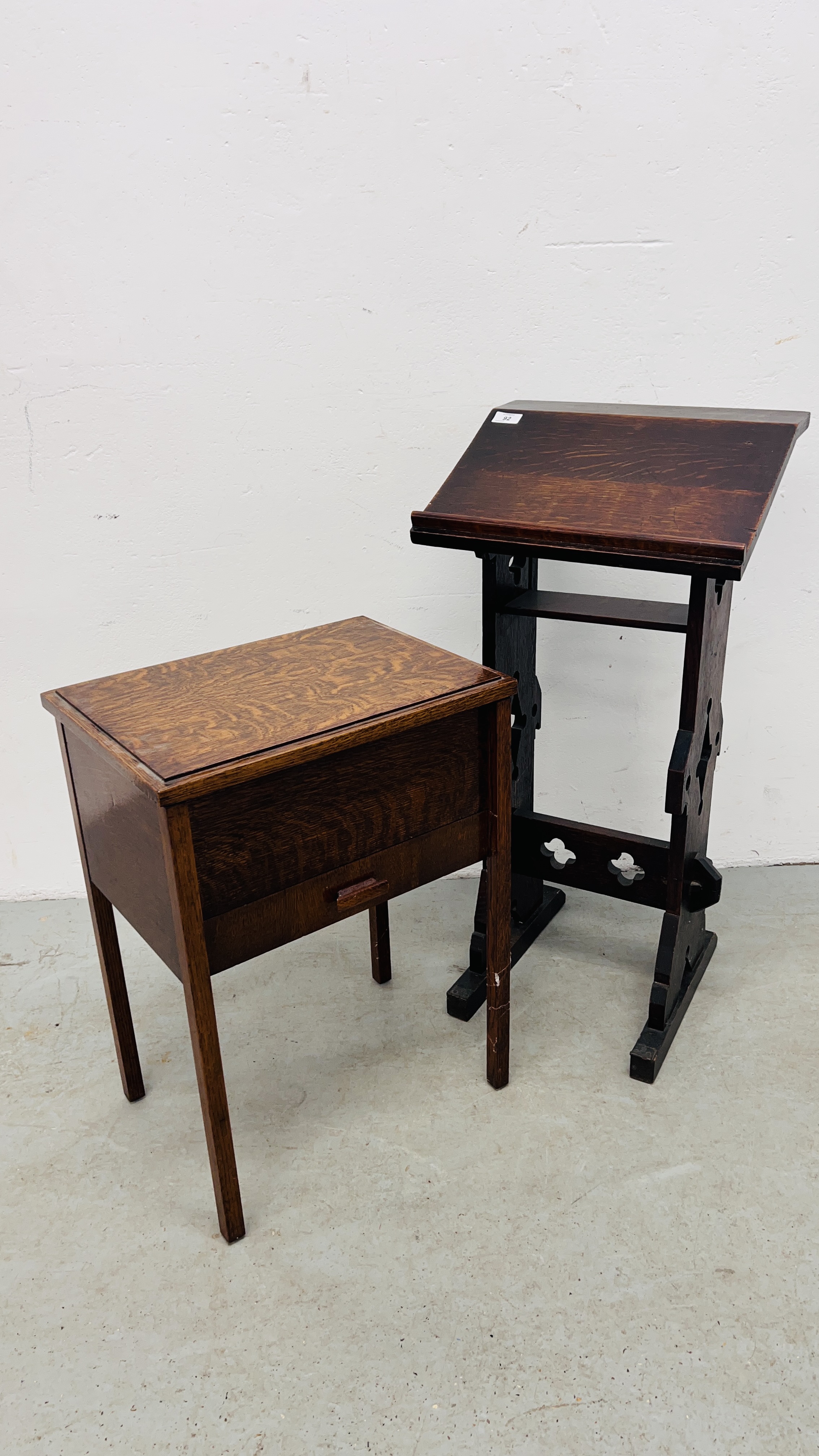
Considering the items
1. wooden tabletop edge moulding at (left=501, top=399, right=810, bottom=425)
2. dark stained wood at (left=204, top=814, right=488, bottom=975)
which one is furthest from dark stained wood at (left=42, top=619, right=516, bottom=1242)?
wooden tabletop edge moulding at (left=501, top=399, right=810, bottom=425)

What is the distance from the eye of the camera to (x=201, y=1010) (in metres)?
1.53

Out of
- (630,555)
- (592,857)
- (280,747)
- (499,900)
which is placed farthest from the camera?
(592,857)

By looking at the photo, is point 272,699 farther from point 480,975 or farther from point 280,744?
point 480,975

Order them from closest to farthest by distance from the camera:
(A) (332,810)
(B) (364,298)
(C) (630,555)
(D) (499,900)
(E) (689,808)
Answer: (A) (332,810) → (C) (630,555) → (D) (499,900) → (E) (689,808) → (B) (364,298)

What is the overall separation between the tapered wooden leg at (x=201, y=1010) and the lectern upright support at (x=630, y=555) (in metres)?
0.68

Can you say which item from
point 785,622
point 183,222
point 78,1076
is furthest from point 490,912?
point 183,222

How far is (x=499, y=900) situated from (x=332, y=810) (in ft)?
1.40

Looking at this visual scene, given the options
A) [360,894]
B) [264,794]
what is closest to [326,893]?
[360,894]

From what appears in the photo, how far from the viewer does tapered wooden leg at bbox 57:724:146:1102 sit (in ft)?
5.90

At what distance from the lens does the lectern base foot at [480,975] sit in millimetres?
2203

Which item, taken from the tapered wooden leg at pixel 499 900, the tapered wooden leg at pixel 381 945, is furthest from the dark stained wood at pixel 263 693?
the tapered wooden leg at pixel 381 945

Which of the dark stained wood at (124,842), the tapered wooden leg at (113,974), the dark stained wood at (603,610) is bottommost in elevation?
the tapered wooden leg at (113,974)

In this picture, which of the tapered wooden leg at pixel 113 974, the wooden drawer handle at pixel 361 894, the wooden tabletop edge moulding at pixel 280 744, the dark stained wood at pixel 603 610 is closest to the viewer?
the wooden tabletop edge moulding at pixel 280 744

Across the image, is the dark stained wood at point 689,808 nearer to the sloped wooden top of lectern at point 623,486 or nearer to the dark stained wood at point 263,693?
the sloped wooden top of lectern at point 623,486
